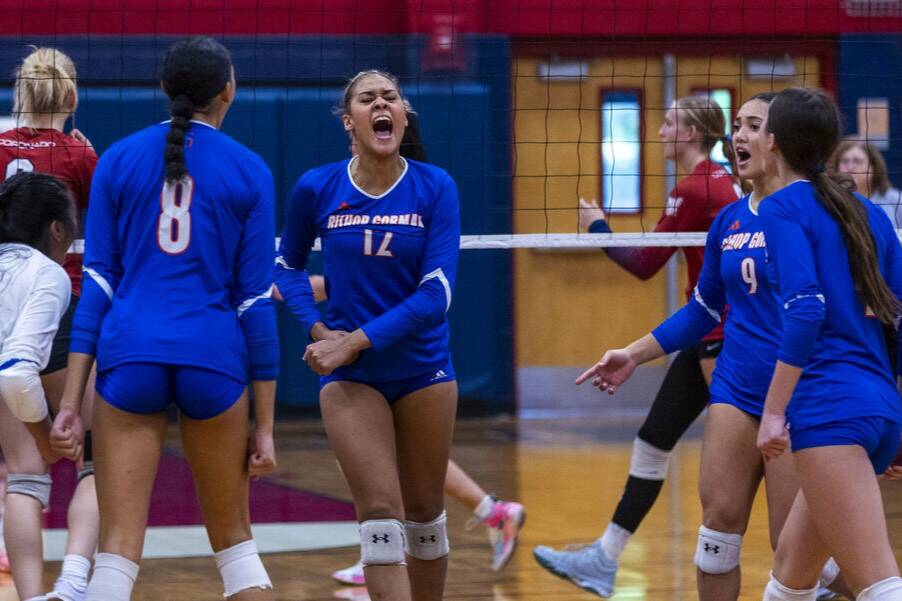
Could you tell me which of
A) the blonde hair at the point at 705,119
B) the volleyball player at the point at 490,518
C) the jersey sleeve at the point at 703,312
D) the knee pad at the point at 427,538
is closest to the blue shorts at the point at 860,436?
the jersey sleeve at the point at 703,312

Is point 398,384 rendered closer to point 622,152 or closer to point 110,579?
point 110,579

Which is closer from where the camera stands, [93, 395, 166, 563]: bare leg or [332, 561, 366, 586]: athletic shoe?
[93, 395, 166, 563]: bare leg

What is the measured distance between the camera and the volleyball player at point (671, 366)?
525cm

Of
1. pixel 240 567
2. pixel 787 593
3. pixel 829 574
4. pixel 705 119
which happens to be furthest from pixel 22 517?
pixel 705 119

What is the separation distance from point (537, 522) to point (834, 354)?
12.4 ft

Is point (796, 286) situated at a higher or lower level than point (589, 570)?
higher

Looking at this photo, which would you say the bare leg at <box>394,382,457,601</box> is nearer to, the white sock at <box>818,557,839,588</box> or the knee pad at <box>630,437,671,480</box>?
the knee pad at <box>630,437,671,480</box>

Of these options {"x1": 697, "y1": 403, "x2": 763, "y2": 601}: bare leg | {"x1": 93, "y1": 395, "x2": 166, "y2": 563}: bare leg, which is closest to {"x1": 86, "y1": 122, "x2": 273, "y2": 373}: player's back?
{"x1": 93, "y1": 395, "x2": 166, "y2": 563}: bare leg

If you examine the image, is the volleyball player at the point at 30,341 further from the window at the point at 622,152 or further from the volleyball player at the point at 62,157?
the window at the point at 622,152

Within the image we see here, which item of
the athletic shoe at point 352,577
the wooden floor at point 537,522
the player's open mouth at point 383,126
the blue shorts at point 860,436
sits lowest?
the wooden floor at point 537,522

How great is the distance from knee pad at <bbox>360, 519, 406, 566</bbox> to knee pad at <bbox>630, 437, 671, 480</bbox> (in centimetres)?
163

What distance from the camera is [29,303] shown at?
3.77 metres

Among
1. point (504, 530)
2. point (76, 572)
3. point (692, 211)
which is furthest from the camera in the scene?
point (504, 530)

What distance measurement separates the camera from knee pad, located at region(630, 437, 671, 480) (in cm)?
538
